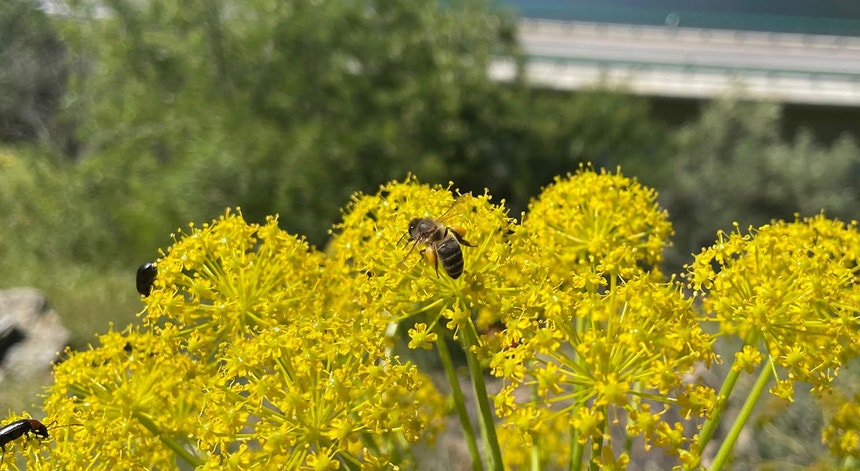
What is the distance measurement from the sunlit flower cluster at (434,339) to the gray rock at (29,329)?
185 inches

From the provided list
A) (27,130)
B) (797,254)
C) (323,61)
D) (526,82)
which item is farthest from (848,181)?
(27,130)

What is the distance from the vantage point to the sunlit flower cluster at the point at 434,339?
1372 millimetres

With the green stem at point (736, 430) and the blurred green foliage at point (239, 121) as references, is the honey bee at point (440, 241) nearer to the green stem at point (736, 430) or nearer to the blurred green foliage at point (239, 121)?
the green stem at point (736, 430)

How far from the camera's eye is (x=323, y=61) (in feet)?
34.4

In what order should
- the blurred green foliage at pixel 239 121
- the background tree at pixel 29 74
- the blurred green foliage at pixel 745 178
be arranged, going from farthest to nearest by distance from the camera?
the blurred green foliage at pixel 745 178
the blurred green foliage at pixel 239 121
the background tree at pixel 29 74

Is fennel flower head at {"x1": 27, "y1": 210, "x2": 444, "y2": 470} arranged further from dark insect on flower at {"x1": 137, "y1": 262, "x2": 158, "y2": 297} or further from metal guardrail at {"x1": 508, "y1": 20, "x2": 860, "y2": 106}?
metal guardrail at {"x1": 508, "y1": 20, "x2": 860, "y2": 106}

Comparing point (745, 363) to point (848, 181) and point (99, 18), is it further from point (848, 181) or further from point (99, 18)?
point (848, 181)

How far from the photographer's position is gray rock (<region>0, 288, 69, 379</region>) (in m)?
6.01

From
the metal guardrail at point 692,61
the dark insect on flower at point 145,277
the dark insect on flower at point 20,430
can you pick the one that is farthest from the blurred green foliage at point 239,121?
the dark insect on flower at point 20,430

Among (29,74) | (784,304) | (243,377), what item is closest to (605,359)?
(784,304)

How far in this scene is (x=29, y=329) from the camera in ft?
22.9

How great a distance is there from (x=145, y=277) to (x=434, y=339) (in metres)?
1.13

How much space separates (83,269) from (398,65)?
702 cm

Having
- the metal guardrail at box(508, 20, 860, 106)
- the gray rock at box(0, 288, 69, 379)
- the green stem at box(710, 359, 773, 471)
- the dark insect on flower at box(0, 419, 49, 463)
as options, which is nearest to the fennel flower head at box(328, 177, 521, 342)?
the green stem at box(710, 359, 773, 471)
